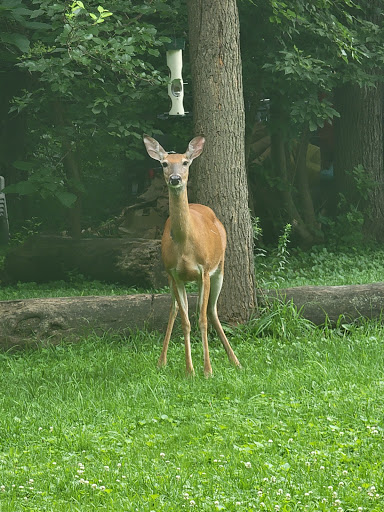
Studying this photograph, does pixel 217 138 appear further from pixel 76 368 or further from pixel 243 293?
pixel 76 368

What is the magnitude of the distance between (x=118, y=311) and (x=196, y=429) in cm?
330

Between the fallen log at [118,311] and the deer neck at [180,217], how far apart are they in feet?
5.00

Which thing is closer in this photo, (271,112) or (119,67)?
(119,67)

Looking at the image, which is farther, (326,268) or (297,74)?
(326,268)

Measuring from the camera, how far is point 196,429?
5.48 metres

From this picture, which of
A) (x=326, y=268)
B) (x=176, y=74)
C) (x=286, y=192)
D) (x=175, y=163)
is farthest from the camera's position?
(x=286, y=192)

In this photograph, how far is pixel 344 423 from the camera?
215 inches

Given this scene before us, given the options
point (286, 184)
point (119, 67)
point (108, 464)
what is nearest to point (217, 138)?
point (119, 67)

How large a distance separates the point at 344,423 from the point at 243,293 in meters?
3.45

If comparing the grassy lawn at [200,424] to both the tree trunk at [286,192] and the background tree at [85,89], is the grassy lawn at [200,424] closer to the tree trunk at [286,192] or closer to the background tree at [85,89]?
the background tree at [85,89]

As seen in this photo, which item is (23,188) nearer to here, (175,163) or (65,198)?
(65,198)

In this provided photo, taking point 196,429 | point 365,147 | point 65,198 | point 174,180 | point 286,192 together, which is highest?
point 365,147

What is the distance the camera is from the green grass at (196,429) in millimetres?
4352

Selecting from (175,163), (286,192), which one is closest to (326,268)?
(286,192)
